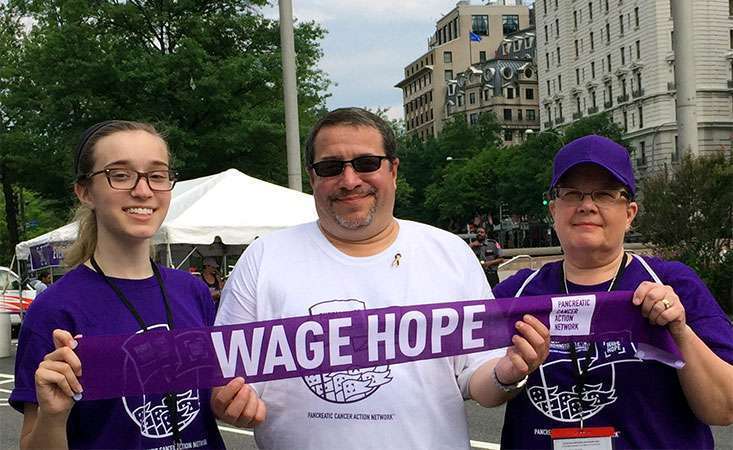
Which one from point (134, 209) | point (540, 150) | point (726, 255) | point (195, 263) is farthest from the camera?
point (540, 150)

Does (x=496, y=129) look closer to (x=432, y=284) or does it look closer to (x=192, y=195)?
(x=192, y=195)

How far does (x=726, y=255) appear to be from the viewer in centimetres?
1516

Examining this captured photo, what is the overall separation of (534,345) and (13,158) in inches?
927

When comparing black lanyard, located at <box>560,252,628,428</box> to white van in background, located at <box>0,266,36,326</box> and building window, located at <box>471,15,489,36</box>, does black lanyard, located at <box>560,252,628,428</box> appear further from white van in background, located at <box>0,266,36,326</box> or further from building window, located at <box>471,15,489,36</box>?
building window, located at <box>471,15,489,36</box>

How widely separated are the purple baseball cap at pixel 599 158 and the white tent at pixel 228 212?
8131mm

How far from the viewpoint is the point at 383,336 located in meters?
2.86

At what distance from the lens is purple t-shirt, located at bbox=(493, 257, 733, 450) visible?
8.96 ft

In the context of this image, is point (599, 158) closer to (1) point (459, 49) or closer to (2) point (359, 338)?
(2) point (359, 338)

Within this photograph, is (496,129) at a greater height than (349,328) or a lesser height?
greater

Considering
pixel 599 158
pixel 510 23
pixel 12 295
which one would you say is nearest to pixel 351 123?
pixel 599 158

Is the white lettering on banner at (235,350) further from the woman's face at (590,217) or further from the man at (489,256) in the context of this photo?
the man at (489,256)

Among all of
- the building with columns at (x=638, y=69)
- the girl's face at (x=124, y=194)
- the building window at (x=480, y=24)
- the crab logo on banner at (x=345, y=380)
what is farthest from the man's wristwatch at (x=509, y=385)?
the building window at (x=480, y=24)

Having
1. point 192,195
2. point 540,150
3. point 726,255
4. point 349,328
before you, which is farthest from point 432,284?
point 540,150

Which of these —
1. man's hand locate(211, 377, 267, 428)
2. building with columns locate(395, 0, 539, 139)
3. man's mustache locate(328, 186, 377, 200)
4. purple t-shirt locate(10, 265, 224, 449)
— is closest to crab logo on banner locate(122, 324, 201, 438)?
purple t-shirt locate(10, 265, 224, 449)
